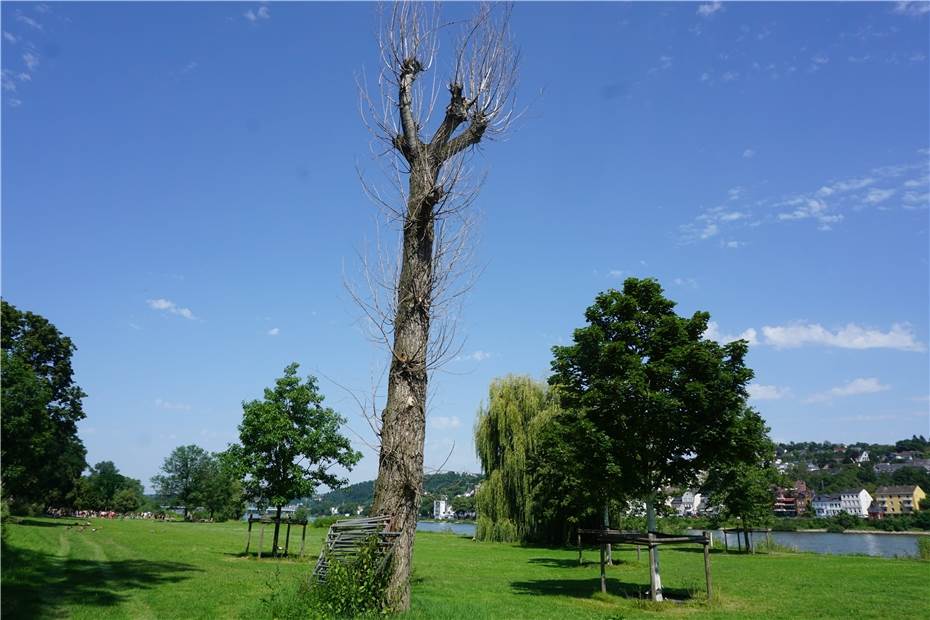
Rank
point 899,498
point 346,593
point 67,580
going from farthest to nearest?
point 899,498 < point 67,580 < point 346,593

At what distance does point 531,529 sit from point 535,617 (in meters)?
22.4

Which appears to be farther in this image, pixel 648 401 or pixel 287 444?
pixel 287 444

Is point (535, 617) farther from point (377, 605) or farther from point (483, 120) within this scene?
point (483, 120)

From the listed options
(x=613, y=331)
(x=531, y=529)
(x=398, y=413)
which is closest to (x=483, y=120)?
(x=398, y=413)

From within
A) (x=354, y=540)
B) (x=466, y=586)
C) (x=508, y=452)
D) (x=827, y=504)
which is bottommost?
(x=827, y=504)

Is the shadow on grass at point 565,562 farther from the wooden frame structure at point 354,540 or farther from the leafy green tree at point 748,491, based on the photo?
the wooden frame structure at point 354,540

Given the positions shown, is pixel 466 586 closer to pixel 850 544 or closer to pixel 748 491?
pixel 748 491

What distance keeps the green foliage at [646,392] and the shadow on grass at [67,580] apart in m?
10.1

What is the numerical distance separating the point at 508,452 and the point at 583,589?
54.3 ft

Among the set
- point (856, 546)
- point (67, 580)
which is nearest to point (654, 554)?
point (67, 580)

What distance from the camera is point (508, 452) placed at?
32.1 m

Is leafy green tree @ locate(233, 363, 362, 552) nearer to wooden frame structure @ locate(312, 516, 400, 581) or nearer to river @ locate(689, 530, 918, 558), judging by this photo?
wooden frame structure @ locate(312, 516, 400, 581)

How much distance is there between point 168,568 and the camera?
49.7 feet

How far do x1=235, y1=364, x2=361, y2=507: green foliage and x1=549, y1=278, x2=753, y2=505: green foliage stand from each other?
9.01m
